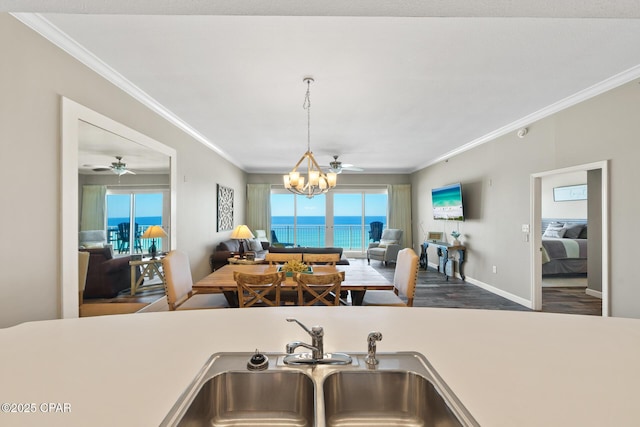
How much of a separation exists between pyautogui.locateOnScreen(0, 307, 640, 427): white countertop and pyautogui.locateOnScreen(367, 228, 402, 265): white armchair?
19.1ft

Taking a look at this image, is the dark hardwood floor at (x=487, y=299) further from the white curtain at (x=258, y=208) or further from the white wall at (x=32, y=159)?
the white curtain at (x=258, y=208)

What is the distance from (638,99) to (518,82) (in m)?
1.00

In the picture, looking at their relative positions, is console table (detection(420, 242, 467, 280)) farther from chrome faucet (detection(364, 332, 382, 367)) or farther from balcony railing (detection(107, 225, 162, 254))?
chrome faucet (detection(364, 332, 382, 367))

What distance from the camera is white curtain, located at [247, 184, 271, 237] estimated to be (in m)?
8.11

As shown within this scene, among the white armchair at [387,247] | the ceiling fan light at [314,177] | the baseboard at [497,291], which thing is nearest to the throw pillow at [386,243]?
the white armchair at [387,247]

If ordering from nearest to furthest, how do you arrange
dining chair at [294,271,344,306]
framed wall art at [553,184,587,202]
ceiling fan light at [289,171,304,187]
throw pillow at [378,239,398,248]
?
1. dining chair at [294,271,344,306]
2. ceiling fan light at [289,171,304,187]
3. framed wall art at [553,184,587,202]
4. throw pillow at [378,239,398,248]

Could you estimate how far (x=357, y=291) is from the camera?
2893 millimetres

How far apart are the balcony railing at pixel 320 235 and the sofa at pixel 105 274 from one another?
6207mm

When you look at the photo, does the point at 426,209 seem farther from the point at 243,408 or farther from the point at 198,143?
the point at 243,408

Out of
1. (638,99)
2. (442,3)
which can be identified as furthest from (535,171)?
(442,3)

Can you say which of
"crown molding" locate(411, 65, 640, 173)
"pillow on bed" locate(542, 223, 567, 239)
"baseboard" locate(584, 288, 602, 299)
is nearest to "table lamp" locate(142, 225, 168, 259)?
"crown molding" locate(411, 65, 640, 173)

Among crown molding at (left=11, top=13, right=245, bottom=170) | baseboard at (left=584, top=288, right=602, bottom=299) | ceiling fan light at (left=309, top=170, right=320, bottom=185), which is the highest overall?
crown molding at (left=11, top=13, right=245, bottom=170)

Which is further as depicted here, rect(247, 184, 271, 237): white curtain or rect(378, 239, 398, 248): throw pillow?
rect(247, 184, 271, 237): white curtain

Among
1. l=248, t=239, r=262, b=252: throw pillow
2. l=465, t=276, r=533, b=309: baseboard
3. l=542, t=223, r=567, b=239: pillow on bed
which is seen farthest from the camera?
l=248, t=239, r=262, b=252: throw pillow
